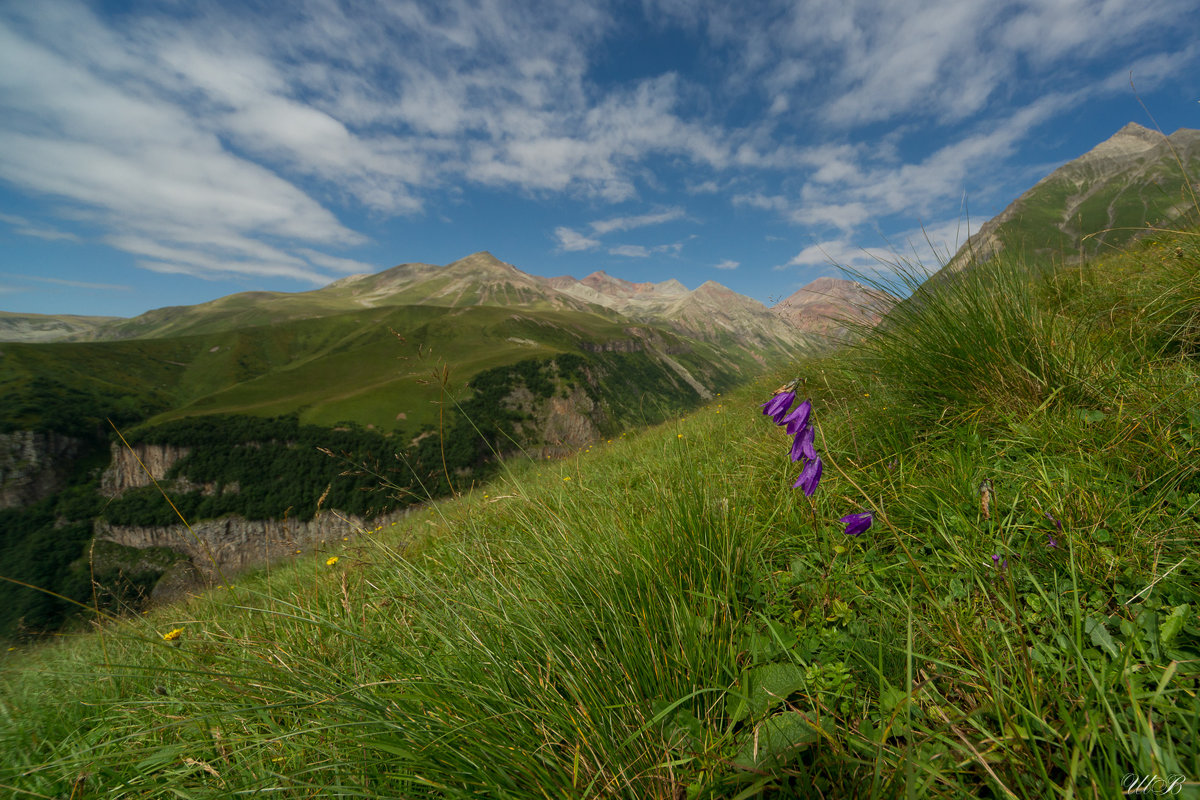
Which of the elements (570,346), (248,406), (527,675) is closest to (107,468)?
(248,406)

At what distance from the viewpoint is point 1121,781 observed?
1010mm

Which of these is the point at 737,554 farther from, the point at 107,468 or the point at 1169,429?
the point at 107,468

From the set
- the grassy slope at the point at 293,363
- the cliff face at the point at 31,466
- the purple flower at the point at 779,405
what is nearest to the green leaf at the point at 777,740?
the purple flower at the point at 779,405

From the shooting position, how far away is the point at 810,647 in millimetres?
1734

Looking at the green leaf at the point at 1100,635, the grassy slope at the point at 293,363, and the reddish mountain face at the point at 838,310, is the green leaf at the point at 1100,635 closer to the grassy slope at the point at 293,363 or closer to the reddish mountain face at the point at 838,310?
the reddish mountain face at the point at 838,310

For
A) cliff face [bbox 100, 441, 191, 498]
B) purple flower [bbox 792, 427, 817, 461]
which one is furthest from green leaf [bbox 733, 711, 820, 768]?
cliff face [bbox 100, 441, 191, 498]

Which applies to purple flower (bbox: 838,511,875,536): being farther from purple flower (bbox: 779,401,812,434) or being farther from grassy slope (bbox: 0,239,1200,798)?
purple flower (bbox: 779,401,812,434)

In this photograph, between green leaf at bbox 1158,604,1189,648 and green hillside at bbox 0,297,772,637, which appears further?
green hillside at bbox 0,297,772,637

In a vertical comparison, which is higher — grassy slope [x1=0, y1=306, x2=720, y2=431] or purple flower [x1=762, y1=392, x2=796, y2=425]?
grassy slope [x1=0, y1=306, x2=720, y2=431]

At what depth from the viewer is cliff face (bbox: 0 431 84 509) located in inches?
3748

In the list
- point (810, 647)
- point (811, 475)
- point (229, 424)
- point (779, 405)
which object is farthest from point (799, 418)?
point (229, 424)

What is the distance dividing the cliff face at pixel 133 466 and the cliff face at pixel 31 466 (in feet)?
28.1

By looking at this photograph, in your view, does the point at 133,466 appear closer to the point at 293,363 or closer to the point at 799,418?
the point at 293,363

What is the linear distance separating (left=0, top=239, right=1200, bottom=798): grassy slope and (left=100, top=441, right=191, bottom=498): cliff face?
130861 millimetres
